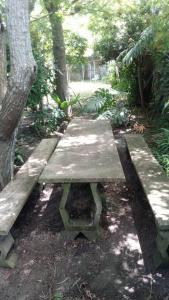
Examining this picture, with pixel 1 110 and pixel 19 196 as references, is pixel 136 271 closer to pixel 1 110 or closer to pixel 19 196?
pixel 19 196

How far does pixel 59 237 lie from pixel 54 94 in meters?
5.27

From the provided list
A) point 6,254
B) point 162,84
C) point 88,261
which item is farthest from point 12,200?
point 162,84

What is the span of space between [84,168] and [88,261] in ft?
3.08

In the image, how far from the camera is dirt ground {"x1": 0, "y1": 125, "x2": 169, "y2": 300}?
8.27ft

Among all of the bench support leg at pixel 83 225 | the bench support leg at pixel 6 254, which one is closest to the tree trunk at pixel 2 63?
the bench support leg at pixel 83 225

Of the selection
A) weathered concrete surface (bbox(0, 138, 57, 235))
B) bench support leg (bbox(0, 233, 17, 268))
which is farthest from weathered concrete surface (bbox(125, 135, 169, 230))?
bench support leg (bbox(0, 233, 17, 268))

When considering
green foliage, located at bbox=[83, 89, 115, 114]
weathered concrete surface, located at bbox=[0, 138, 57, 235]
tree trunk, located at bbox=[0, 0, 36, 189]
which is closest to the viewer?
weathered concrete surface, located at bbox=[0, 138, 57, 235]

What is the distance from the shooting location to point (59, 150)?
3639 mm

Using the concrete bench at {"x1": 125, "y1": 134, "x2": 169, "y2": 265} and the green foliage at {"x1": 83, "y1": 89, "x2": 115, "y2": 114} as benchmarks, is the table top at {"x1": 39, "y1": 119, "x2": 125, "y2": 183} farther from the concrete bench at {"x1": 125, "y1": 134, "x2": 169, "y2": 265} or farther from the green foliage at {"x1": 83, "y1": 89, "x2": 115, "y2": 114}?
the green foliage at {"x1": 83, "y1": 89, "x2": 115, "y2": 114}

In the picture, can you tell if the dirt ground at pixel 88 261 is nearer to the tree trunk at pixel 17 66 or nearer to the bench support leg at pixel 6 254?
the bench support leg at pixel 6 254

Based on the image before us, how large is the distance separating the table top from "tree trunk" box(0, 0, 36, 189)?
769 millimetres

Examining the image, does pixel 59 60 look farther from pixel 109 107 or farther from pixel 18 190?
pixel 18 190

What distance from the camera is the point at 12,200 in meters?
3.06

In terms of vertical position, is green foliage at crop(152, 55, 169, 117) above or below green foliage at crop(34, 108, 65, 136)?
above
